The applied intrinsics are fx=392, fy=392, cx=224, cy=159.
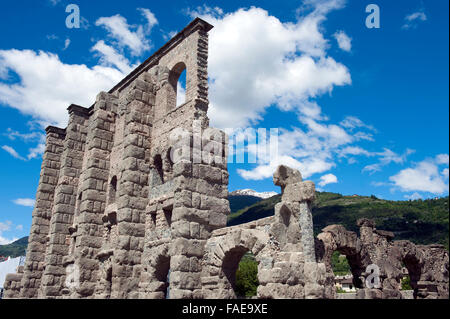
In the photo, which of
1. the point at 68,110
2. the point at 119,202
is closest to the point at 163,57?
the point at 119,202

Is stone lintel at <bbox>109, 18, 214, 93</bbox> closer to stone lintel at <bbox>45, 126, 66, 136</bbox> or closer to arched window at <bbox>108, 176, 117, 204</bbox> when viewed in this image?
arched window at <bbox>108, 176, 117, 204</bbox>

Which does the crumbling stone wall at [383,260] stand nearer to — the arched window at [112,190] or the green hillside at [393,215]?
the arched window at [112,190]

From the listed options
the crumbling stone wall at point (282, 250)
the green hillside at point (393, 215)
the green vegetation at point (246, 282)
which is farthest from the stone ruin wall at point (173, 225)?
the green hillside at point (393, 215)

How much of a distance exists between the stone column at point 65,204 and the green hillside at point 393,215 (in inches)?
1263

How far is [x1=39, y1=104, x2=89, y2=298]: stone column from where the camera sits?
50.7 ft

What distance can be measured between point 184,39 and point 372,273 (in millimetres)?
9506

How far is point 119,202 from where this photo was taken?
40.5 ft

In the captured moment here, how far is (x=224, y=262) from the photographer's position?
30.9 ft

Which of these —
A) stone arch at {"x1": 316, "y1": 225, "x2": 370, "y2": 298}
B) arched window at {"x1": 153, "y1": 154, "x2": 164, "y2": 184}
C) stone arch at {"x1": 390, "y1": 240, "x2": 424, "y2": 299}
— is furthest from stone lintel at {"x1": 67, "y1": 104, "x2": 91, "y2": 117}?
stone arch at {"x1": 390, "y1": 240, "x2": 424, "y2": 299}

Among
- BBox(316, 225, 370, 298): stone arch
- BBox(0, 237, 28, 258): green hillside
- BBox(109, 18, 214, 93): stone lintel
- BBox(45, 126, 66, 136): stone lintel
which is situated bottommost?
BBox(316, 225, 370, 298): stone arch

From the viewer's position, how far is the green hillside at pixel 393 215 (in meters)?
41.2

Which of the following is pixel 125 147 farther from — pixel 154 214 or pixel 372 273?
pixel 372 273

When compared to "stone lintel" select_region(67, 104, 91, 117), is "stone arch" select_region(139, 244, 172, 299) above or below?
below

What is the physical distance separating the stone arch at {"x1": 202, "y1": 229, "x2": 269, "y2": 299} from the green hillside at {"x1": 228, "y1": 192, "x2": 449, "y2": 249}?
32.3 meters
